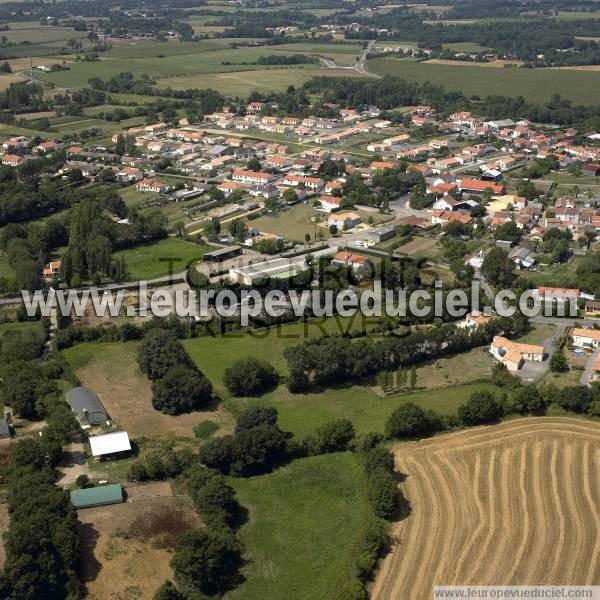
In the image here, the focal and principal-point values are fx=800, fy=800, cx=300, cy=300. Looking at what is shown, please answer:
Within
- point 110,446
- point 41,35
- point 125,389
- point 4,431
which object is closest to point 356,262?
point 125,389

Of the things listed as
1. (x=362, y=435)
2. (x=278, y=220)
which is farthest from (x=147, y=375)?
(x=278, y=220)

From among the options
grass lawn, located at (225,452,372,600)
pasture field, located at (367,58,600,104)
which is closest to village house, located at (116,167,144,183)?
grass lawn, located at (225,452,372,600)

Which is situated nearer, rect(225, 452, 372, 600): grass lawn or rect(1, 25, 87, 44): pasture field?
rect(225, 452, 372, 600): grass lawn

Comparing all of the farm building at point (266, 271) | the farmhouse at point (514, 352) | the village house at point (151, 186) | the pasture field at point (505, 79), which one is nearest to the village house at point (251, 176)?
the village house at point (151, 186)

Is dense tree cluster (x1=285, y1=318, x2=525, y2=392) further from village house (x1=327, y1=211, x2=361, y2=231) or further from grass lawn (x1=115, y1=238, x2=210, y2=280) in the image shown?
village house (x1=327, y1=211, x2=361, y2=231)

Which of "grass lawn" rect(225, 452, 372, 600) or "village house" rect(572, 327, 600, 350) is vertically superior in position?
"village house" rect(572, 327, 600, 350)

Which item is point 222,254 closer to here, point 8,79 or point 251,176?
point 251,176

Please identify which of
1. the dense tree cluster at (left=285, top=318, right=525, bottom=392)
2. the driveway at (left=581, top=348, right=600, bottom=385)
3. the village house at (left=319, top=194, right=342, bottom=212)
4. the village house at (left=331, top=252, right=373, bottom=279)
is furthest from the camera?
the village house at (left=319, top=194, right=342, bottom=212)
